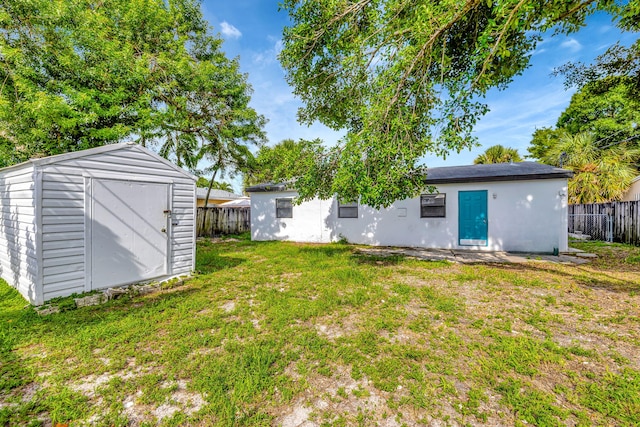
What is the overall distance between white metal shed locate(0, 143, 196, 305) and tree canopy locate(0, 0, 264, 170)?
345 cm

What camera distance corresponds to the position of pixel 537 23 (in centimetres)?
410

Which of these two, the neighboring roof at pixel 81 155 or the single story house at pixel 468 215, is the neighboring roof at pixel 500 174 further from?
the neighboring roof at pixel 81 155

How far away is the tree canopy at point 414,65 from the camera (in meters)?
4.04

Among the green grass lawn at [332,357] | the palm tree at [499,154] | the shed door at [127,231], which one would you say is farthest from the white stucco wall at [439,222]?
the palm tree at [499,154]

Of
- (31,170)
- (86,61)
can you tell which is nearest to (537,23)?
(31,170)

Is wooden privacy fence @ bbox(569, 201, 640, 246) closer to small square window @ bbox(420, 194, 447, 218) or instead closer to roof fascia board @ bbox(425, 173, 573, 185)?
roof fascia board @ bbox(425, 173, 573, 185)

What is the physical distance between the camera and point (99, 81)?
7.81 m

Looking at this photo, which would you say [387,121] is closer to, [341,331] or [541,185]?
[341,331]

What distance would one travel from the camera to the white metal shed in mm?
3672

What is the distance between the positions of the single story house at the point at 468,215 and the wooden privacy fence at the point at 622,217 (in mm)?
3362

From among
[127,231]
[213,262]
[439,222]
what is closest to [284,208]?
[213,262]

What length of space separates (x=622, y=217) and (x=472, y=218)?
5.88m

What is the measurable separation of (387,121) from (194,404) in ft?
15.8

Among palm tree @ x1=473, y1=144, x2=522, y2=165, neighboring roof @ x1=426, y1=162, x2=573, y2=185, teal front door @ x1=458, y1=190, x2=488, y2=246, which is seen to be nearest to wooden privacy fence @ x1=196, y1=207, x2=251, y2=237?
neighboring roof @ x1=426, y1=162, x2=573, y2=185
